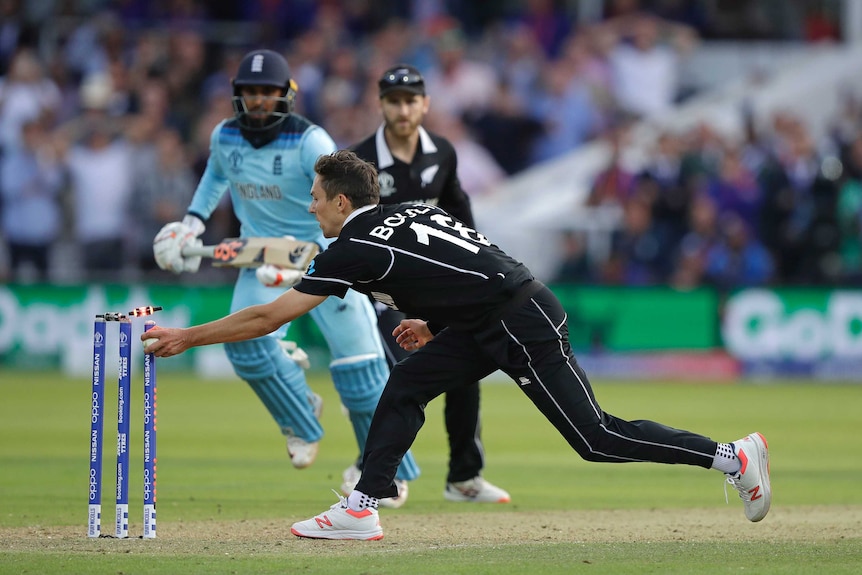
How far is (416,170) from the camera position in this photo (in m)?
8.76

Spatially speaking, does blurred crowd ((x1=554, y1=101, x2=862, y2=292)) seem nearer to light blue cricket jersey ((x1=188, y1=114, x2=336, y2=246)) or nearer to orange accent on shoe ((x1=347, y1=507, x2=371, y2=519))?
light blue cricket jersey ((x1=188, y1=114, x2=336, y2=246))

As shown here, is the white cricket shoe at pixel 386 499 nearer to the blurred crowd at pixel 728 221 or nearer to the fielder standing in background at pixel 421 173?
the fielder standing in background at pixel 421 173

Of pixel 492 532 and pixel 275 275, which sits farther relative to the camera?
pixel 275 275

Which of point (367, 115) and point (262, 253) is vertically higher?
point (367, 115)

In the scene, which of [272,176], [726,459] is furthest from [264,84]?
[726,459]

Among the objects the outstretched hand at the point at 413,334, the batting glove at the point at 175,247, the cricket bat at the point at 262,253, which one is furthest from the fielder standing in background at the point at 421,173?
the outstretched hand at the point at 413,334

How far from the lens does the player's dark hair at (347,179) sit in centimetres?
669

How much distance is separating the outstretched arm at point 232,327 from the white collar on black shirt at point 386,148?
2.45m

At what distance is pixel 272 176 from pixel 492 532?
2.61 m

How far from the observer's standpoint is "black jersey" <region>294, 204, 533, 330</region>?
6.50m

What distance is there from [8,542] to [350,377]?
2.42 m

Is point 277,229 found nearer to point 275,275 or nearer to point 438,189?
point 275,275

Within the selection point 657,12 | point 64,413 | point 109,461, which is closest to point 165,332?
point 109,461

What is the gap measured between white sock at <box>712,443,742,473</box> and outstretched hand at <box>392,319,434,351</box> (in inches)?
61.6
